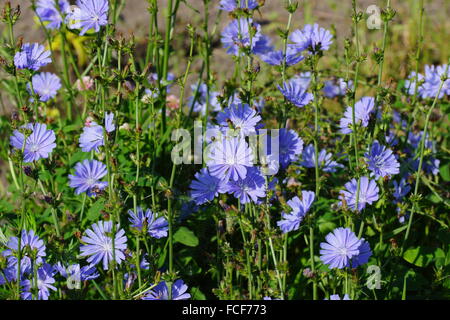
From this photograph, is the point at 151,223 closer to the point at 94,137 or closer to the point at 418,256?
the point at 94,137

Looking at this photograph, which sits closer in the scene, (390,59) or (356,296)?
(356,296)

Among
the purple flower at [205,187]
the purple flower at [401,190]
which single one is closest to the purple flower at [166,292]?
the purple flower at [205,187]

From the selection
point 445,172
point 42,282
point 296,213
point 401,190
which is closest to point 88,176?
point 42,282

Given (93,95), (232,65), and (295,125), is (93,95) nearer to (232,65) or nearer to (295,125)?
(295,125)

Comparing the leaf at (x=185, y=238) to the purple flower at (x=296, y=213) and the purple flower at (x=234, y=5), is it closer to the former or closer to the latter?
the purple flower at (x=296, y=213)
